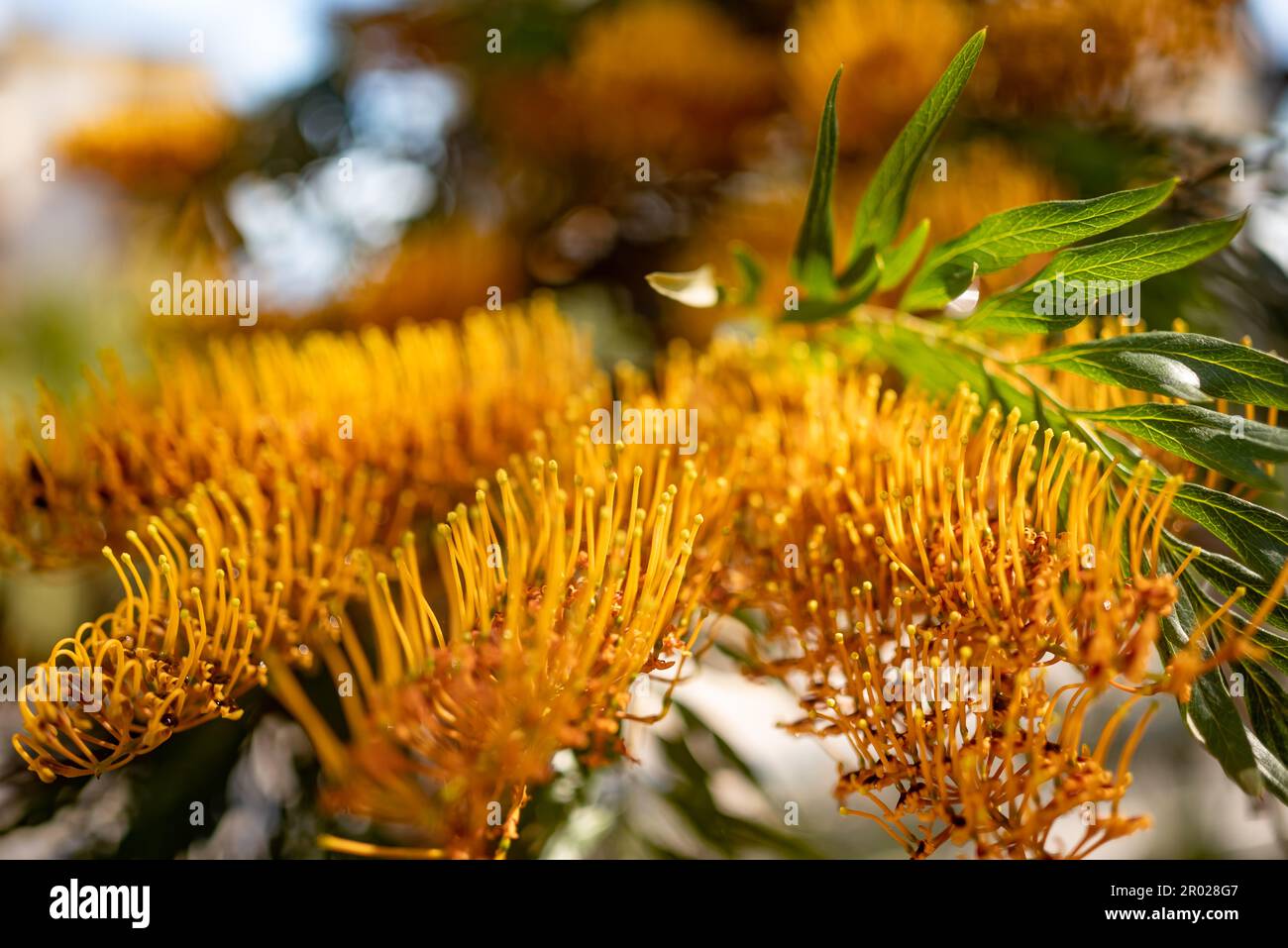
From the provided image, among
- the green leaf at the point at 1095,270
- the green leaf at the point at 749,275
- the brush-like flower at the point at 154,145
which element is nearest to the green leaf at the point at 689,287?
the green leaf at the point at 749,275

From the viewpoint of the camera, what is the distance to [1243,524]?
27 centimetres

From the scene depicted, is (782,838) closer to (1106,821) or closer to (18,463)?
(1106,821)

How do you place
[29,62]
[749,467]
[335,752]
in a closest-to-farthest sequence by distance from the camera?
1. [335,752]
2. [749,467]
3. [29,62]

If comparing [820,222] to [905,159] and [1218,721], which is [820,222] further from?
[1218,721]

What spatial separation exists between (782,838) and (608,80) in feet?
1.66

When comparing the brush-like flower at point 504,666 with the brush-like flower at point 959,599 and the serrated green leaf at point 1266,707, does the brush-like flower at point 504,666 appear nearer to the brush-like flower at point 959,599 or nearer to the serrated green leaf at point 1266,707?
the brush-like flower at point 959,599

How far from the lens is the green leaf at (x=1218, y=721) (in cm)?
24

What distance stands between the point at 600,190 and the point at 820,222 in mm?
439

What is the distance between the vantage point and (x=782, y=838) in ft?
1.40

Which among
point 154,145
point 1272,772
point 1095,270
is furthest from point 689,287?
point 154,145

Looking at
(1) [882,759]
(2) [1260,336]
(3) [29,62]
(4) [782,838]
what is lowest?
(4) [782,838]

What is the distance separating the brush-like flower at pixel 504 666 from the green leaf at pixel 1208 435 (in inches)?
5.5

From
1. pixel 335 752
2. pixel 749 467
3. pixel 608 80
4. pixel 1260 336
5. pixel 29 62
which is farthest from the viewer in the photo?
pixel 29 62
